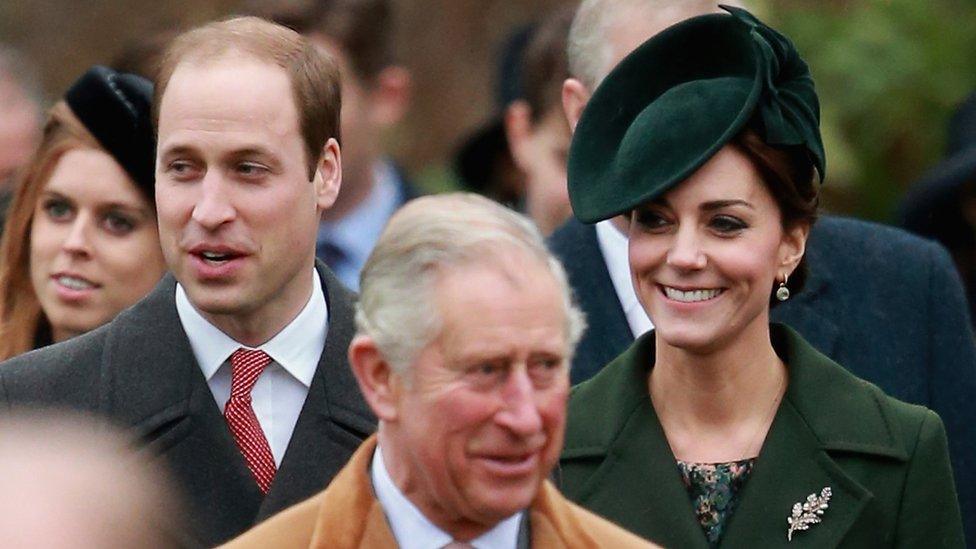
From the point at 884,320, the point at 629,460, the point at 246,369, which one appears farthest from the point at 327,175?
the point at 884,320

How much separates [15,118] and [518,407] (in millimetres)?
4326

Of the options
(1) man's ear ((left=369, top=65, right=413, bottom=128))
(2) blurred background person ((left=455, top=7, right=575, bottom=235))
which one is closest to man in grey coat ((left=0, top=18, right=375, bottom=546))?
(2) blurred background person ((left=455, top=7, right=575, bottom=235))

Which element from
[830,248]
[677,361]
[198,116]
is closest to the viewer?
[198,116]

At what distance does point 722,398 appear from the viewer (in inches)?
191

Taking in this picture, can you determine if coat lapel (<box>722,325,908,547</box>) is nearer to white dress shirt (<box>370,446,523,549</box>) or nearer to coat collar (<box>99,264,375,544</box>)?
coat collar (<box>99,264,375,544</box>)

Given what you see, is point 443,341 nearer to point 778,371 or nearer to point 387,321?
point 387,321

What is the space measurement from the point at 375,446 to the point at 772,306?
1.42 meters

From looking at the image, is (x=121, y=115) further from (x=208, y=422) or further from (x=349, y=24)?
(x=349, y=24)

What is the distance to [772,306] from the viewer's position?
5.10m

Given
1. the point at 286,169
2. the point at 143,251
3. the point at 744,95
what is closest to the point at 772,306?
the point at 744,95

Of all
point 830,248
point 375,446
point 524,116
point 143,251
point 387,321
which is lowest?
point 524,116

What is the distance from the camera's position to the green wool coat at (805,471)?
15.5 ft

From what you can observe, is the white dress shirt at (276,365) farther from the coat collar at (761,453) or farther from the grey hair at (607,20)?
the grey hair at (607,20)

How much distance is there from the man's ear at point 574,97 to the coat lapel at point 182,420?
138cm
